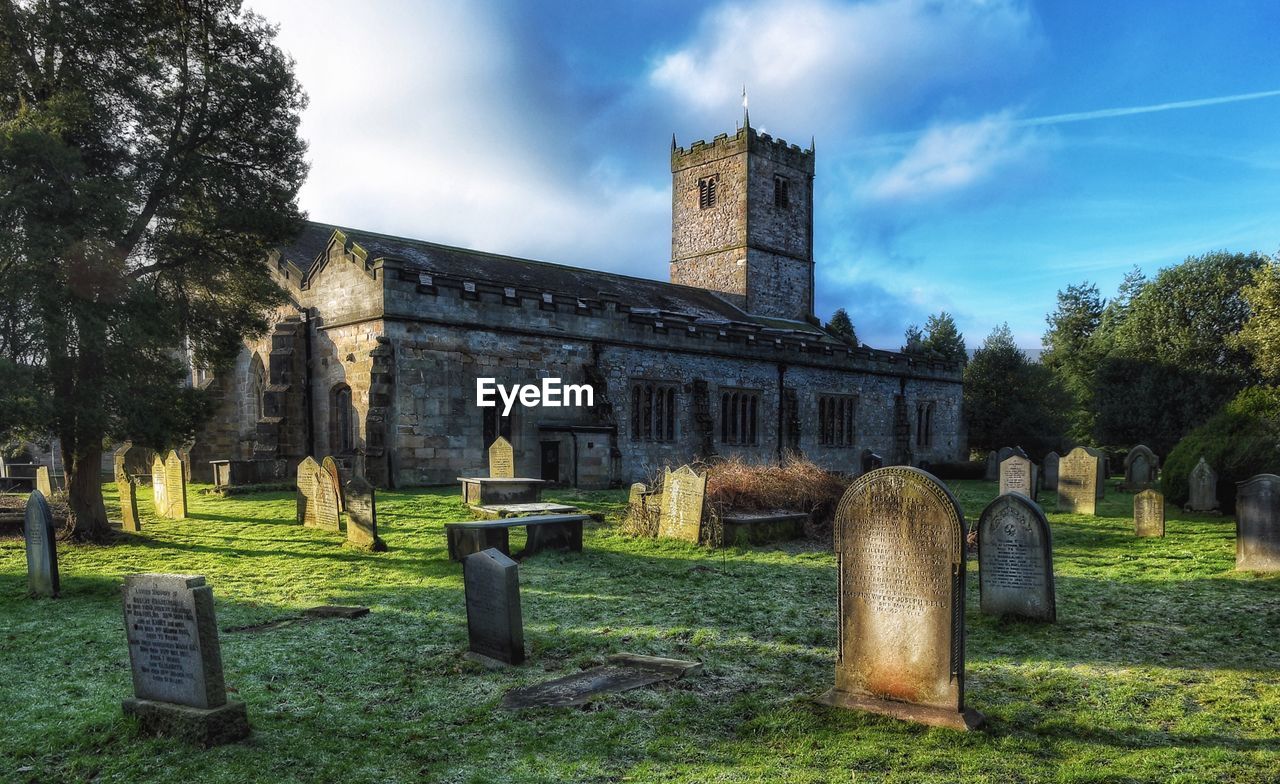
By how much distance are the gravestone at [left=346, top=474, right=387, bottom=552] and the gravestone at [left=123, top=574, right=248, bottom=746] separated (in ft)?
22.9

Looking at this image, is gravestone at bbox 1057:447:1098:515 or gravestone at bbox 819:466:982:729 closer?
gravestone at bbox 819:466:982:729

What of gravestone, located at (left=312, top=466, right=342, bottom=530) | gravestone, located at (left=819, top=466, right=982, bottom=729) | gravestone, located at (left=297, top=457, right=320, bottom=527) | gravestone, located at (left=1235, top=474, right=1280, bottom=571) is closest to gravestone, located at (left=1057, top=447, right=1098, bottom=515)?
gravestone, located at (left=1235, top=474, right=1280, bottom=571)

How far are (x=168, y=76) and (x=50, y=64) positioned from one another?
1.60 metres

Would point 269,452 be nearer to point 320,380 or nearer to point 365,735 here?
point 320,380

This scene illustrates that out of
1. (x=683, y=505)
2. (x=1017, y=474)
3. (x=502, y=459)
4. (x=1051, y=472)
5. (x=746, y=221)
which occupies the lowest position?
(x=1051, y=472)

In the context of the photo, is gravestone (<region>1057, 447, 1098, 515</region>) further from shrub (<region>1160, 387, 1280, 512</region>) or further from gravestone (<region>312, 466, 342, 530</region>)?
gravestone (<region>312, 466, 342, 530</region>)

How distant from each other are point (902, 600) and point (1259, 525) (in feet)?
24.1

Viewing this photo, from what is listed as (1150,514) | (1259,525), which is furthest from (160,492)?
(1259,525)

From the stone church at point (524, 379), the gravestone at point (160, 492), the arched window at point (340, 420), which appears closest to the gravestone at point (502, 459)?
the stone church at point (524, 379)

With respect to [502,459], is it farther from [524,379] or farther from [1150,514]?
[1150,514]

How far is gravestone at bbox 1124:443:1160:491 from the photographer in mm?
23356

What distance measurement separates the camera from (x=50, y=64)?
40.8ft

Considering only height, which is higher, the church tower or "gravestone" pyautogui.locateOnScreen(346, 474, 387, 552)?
the church tower

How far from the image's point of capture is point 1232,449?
54.8 ft
